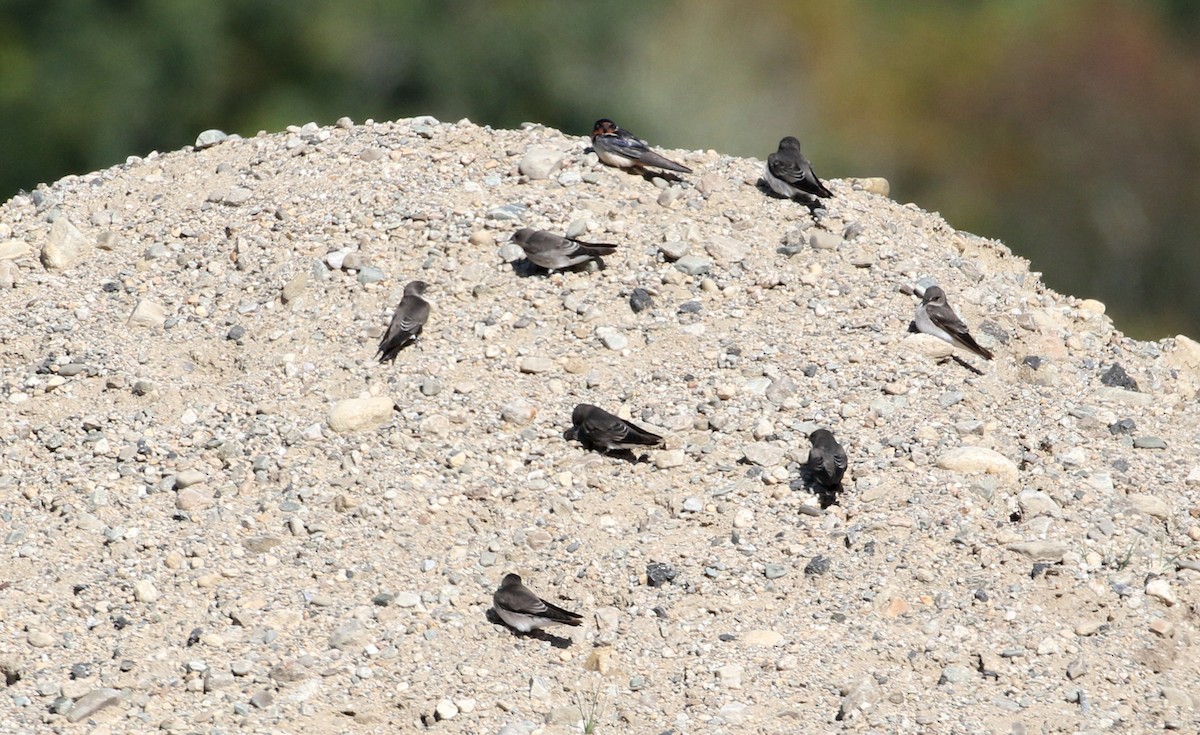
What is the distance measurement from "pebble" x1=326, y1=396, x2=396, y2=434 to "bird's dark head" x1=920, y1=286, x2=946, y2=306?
12.1ft

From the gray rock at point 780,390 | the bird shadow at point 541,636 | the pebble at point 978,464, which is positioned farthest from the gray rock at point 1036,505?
the bird shadow at point 541,636

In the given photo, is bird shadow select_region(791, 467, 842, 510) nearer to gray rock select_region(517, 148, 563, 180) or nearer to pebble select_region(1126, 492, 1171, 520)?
pebble select_region(1126, 492, 1171, 520)

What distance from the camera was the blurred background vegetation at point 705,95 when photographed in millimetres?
23266

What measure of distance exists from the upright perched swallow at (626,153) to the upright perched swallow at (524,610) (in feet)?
13.8

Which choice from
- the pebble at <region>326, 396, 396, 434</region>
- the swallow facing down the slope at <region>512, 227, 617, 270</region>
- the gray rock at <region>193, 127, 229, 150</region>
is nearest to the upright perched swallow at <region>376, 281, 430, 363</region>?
the pebble at <region>326, 396, 396, 434</region>

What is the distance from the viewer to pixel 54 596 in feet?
23.6

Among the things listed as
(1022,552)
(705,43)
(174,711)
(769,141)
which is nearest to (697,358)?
(1022,552)

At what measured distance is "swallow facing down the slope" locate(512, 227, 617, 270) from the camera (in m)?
9.00

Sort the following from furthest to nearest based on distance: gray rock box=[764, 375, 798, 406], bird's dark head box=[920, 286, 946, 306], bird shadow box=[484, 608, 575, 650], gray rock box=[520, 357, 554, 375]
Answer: bird's dark head box=[920, 286, 946, 306]
gray rock box=[520, 357, 554, 375]
gray rock box=[764, 375, 798, 406]
bird shadow box=[484, 608, 575, 650]

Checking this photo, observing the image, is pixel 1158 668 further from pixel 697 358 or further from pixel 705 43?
pixel 705 43

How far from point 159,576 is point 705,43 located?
886 inches

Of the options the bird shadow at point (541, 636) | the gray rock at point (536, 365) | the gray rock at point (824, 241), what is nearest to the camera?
the bird shadow at point (541, 636)

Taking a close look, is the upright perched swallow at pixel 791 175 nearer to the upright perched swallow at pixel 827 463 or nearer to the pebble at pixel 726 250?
the pebble at pixel 726 250

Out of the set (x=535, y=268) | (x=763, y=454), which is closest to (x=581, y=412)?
(x=763, y=454)
